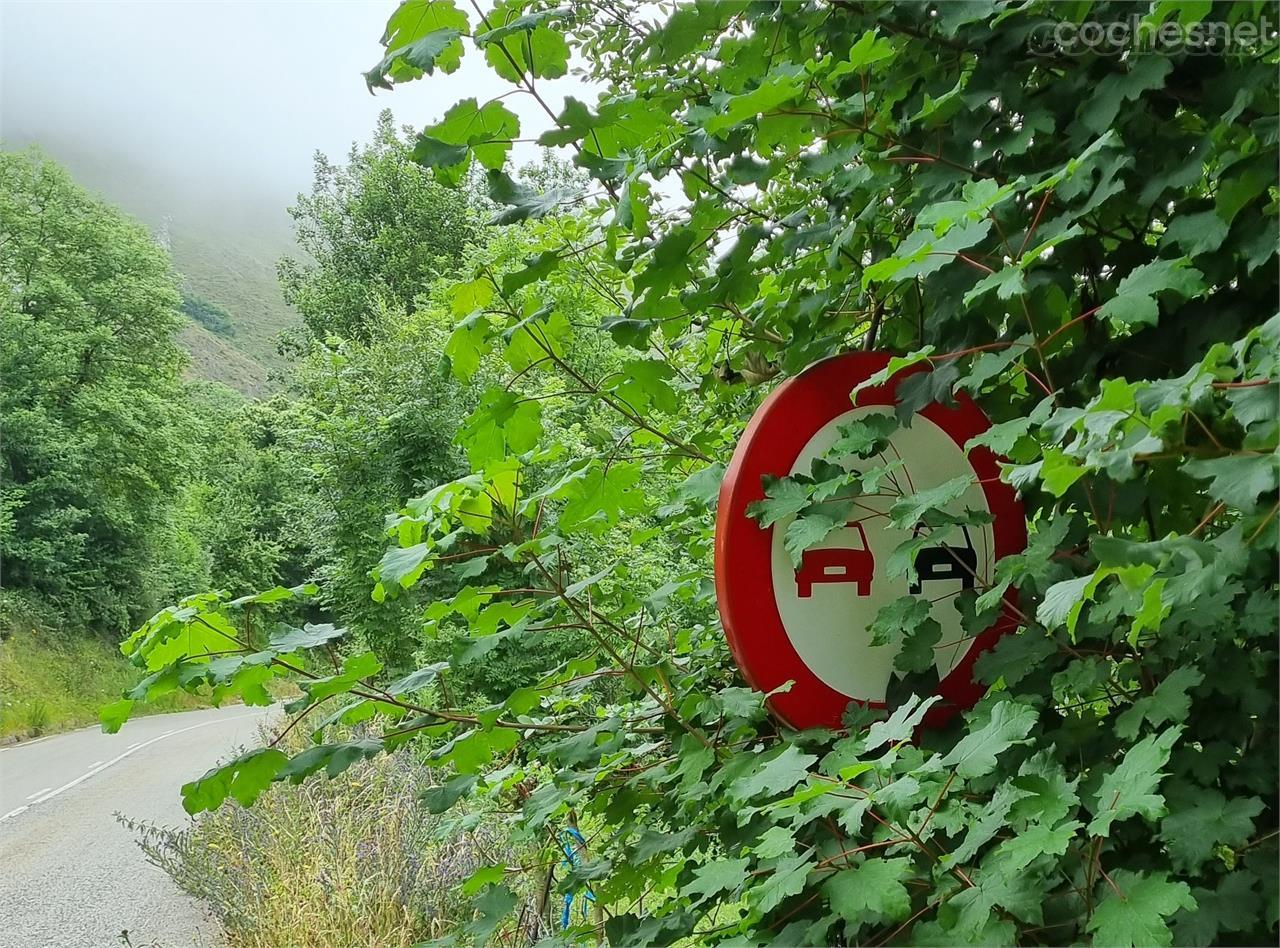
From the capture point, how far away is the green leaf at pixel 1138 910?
2.15 feet

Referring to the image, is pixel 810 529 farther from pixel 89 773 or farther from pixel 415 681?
pixel 89 773

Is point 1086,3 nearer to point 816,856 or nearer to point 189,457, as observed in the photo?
point 816,856

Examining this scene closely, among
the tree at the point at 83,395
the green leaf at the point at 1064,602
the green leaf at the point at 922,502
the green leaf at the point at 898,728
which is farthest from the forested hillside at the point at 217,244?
the green leaf at the point at 1064,602

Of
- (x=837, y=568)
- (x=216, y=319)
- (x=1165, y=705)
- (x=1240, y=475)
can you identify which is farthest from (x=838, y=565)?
(x=216, y=319)

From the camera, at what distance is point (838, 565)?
104 centimetres

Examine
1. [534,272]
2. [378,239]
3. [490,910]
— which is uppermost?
[378,239]

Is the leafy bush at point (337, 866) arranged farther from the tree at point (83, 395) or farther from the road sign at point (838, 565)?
the tree at point (83, 395)

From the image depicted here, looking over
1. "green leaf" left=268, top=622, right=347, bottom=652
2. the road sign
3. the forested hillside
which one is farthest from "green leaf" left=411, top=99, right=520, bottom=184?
the forested hillside

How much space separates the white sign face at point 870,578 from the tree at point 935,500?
52 mm

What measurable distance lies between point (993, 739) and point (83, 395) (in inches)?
721

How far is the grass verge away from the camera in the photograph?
10844mm

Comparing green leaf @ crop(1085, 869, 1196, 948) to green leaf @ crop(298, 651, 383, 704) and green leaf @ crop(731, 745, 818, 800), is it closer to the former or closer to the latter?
green leaf @ crop(731, 745, 818, 800)

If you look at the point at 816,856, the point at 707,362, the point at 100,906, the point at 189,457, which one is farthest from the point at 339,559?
the point at 189,457

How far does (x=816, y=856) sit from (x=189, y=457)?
62.7 feet
